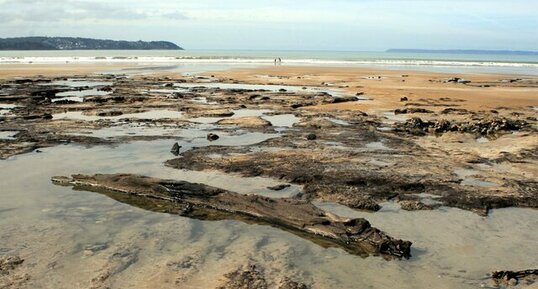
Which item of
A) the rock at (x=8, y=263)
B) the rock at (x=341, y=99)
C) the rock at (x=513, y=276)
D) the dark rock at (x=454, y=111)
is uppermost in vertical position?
the rock at (x=341, y=99)

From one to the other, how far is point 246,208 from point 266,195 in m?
1.33

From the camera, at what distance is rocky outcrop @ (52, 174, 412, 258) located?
717 cm

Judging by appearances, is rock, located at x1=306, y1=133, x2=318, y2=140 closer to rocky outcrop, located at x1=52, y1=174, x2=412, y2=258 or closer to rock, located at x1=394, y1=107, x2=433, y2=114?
rocky outcrop, located at x1=52, y1=174, x2=412, y2=258

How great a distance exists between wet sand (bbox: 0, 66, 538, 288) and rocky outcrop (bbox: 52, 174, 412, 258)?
251 millimetres

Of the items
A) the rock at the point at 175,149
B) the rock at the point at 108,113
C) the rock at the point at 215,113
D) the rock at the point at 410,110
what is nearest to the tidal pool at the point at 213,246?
the rock at the point at 175,149

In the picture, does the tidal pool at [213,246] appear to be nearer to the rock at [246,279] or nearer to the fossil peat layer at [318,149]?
the rock at [246,279]

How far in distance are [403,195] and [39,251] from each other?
Result: 658 centimetres

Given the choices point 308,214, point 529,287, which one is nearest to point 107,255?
point 308,214

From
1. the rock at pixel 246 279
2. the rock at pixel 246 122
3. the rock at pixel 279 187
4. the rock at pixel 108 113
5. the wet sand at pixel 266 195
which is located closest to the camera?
the rock at pixel 246 279

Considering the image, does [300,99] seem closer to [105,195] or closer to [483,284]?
[105,195]

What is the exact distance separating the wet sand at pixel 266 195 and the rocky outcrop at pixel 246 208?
0.25m

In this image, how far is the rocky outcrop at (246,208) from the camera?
7172 mm

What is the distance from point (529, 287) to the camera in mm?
5996

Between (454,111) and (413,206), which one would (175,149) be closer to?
(413,206)
